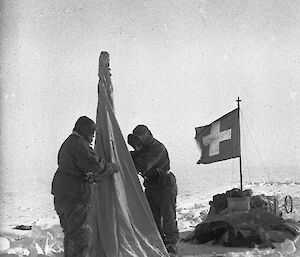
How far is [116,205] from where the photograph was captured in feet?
Result: 15.6

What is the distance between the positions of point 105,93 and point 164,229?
6.08 feet

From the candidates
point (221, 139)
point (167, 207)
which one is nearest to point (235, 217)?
point (167, 207)

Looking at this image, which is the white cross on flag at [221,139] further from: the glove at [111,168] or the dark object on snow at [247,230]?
the glove at [111,168]

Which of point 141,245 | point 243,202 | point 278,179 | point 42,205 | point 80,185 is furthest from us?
point 278,179

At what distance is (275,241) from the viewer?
586 cm

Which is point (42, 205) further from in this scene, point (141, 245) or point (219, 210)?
point (141, 245)

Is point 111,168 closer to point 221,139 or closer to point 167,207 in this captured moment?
point 167,207

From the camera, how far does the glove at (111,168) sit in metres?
4.54

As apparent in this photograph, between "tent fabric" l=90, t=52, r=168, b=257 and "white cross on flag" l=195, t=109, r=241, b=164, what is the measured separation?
308 cm

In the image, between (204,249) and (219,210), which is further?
(219,210)

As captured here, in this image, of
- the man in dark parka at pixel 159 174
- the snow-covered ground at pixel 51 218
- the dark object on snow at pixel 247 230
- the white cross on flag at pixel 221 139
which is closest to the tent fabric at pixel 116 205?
the man in dark parka at pixel 159 174

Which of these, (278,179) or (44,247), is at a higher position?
(278,179)

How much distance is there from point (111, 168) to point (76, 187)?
41cm

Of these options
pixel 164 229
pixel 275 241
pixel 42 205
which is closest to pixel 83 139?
pixel 164 229
